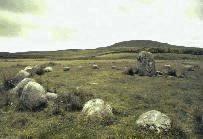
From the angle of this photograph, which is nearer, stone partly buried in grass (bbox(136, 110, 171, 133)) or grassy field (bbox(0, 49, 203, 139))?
stone partly buried in grass (bbox(136, 110, 171, 133))

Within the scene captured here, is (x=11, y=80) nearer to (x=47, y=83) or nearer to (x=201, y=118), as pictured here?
(x=47, y=83)

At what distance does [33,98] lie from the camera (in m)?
30.5

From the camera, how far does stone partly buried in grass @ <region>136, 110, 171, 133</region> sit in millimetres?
24453

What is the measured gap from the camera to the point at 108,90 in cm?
3588

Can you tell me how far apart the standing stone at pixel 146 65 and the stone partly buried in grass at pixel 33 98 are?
59.2ft

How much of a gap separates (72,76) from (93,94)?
13.0 metres

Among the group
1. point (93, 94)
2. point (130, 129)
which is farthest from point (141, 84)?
point (130, 129)

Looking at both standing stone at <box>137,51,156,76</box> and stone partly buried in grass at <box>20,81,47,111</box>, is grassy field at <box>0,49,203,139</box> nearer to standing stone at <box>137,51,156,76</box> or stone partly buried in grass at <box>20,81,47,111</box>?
stone partly buried in grass at <box>20,81,47,111</box>

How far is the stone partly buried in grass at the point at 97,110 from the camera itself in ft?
86.7

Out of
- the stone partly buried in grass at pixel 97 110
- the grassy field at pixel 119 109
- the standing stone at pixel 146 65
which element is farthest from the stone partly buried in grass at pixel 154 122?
the standing stone at pixel 146 65

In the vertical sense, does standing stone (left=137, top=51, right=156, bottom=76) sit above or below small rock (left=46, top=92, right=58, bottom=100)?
above

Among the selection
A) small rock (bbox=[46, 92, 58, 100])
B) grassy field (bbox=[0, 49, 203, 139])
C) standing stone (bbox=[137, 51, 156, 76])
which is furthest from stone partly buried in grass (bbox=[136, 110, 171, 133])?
standing stone (bbox=[137, 51, 156, 76])

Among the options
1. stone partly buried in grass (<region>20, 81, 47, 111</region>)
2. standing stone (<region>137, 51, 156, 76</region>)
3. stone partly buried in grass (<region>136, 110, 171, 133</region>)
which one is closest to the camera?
stone partly buried in grass (<region>136, 110, 171, 133</region>)

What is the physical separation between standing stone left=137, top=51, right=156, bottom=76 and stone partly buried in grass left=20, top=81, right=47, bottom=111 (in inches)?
711
